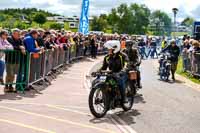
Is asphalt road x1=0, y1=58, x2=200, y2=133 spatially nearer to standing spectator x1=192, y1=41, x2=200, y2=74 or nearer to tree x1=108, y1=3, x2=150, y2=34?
standing spectator x1=192, y1=41, x2=200, y2=74

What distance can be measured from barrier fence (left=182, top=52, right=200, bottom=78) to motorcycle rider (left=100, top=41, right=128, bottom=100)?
33.6 ft

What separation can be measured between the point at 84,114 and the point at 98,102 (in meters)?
0.63

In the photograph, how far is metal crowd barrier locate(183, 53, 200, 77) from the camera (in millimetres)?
20898

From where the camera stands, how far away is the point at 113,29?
93938 mm

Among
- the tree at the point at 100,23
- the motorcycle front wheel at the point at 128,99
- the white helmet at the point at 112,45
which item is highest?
the tree at the point at 100,23

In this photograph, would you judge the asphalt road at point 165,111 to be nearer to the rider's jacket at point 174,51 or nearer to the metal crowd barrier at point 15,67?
the metal crowd barrier at point 15,67

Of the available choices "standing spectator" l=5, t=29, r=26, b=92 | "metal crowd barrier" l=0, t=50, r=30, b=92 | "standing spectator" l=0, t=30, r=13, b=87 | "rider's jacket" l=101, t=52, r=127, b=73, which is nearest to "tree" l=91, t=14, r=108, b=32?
"metal crowd barrier" l=0, t=50, r=30, b=92

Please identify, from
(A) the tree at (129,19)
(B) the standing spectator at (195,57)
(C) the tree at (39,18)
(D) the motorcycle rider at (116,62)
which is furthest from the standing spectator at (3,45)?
(C) the tree at (39,18)

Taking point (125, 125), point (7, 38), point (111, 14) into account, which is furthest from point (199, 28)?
point (111, 14)

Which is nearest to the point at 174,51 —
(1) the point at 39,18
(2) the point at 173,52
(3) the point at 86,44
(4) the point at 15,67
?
(2) the point at 173,52

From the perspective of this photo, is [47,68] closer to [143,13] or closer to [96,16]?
[143,13]

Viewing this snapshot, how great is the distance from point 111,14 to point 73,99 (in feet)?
258

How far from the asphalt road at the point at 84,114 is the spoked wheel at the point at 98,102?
0.59 feet

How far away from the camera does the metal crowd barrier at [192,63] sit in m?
20.9
